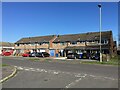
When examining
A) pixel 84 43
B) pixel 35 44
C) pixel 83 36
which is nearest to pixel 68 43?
pixel 83 36

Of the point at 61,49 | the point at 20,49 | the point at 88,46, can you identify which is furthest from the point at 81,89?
the point at 20,49

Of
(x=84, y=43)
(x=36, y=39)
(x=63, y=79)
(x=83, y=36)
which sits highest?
(x=83, y=36)

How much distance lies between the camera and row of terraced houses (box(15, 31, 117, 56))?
172 ft

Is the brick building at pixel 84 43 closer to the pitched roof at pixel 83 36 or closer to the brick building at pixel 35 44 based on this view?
the pitched roof at pixel 83 36

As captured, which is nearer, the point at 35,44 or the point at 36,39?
the point at 35,44

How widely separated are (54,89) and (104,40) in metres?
42.8

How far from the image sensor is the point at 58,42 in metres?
63.3

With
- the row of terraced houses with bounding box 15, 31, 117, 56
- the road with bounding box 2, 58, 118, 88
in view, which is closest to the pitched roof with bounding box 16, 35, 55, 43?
the row of terraced houses with bounding box 15, 31, 117, 56

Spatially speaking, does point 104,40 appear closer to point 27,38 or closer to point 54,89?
point 27,38

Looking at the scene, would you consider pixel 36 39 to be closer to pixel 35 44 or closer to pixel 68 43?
pixel 35 44

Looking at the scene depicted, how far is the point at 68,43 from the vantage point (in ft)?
199

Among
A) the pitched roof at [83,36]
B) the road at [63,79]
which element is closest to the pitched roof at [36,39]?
the pitched roof at [83,36]

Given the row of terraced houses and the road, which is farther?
the row of terraced houses

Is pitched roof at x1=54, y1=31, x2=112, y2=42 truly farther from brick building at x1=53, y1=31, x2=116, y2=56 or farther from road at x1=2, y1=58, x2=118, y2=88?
road at x1=2, y1=58, x2=118, y2=88
